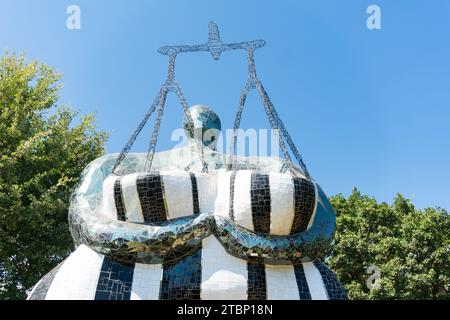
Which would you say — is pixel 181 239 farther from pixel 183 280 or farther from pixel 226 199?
pixel 226 199

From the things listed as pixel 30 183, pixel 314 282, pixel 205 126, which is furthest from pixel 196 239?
pixel 30 183

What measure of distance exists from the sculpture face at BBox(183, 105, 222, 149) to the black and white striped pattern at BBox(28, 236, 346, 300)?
165cm

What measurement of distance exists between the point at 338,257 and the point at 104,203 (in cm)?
1107

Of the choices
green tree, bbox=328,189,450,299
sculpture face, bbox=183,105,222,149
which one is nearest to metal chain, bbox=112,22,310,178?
sculpture face, bbox=183,105,222,149

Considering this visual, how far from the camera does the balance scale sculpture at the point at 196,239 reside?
5000 millimetres

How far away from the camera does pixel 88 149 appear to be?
12086mm

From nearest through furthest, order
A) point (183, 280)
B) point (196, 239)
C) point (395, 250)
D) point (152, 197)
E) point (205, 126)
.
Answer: point (183, 280)
point (196, 239)
point (152, 197)
point (205, 126)
point (395, 250)

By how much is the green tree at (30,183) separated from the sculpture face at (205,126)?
4.79 m

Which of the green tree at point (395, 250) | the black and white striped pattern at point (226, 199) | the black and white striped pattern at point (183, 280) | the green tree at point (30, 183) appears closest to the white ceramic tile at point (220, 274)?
the black and white striped pattern at point (183, 280)

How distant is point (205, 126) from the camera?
646 cm

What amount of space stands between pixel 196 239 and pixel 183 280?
427 mm

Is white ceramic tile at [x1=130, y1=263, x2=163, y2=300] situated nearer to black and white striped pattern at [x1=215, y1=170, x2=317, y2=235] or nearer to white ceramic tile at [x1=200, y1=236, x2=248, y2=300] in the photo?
white ceramic tile at [x1=200, y1=236, x2=248, y2=300]
